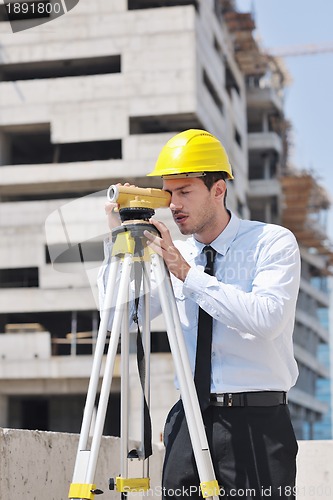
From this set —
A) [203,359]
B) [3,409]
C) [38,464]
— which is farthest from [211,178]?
[3,409]

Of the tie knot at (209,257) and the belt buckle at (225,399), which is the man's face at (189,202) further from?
the belt buckle at (225,399)

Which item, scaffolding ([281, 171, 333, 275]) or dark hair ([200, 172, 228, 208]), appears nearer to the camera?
dark hair ([200, 172, 228, 208])

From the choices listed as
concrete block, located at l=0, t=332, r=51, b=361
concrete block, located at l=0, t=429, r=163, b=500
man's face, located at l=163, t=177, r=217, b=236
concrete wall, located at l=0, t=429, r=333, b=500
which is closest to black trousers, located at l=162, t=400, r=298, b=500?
concrete wall, located at l=0, t=429, r=333, b=500

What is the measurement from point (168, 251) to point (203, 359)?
17.5 inches

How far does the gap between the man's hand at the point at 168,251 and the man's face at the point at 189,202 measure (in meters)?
0.15

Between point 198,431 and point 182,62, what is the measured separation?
121 feet

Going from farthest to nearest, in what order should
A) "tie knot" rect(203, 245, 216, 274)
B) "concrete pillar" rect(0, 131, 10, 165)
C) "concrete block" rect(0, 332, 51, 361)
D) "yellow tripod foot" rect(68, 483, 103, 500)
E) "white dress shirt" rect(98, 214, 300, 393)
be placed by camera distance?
"concrete pillar" rect(0, 131, 10, 165) → "concrete block" rect(0, 332, 51, 361) → "tie knot" rect(203, 245, 216, 274) → "white dress shirt" rect(98, 214, 300, 393) → "yellow tripod foot" rect(68, 483, 103, 500)

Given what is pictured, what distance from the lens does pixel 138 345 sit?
11.7ft

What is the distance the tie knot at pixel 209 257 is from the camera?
11.7 ft

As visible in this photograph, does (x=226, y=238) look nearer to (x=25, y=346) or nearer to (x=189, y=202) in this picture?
(x=189, y=202)

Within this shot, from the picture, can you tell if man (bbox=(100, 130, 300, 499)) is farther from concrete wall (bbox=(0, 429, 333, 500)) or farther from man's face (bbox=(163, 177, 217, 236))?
concrete wall (bbox=(0, 429, 333, 500))

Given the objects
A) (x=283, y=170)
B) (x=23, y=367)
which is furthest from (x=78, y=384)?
(x=283, y=170)

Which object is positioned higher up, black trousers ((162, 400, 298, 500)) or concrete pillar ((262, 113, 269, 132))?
concrete pillar ((262, 113, 269, 132))

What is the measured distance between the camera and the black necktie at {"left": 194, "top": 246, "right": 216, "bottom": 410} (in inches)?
134
